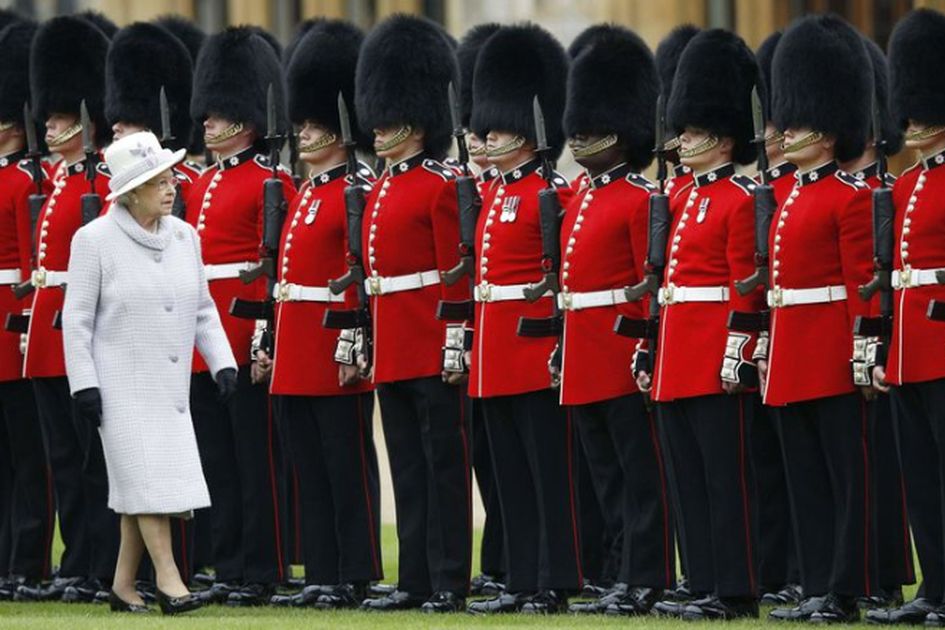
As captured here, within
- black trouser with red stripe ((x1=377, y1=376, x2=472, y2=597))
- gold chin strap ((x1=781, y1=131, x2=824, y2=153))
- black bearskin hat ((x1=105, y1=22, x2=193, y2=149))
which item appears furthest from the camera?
black bearskin hat ((x1=105, y1=22, x2=193, y2=149))

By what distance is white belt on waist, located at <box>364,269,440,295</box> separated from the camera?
1098 centimetres

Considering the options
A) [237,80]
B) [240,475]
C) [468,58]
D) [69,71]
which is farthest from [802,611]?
[69,71]

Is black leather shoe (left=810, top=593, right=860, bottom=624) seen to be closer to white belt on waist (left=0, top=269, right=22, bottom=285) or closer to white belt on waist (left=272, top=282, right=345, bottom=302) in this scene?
white belt on waist (left=272, top=282, right=345, bottom=302)

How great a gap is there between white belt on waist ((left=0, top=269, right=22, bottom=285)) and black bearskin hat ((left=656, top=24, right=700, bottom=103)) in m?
2.67

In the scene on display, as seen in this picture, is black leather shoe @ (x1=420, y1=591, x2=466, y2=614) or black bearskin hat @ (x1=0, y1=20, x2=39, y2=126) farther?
black bearskin hat @ (x1=0, y1=20, x2=39, y2=126)

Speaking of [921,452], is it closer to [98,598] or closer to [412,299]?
[412,299]

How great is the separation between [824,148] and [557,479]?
Result: 151 centimetres

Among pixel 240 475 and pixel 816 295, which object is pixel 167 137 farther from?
pixel 816 295

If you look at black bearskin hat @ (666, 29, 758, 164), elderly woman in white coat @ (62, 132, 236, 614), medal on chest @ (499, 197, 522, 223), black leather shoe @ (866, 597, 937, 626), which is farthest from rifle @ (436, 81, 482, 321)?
black leather shoe @ (866, 597, 937, 626)

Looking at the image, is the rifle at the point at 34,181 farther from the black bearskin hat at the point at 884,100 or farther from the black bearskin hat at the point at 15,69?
the black bearskin hat at the point at 884,100

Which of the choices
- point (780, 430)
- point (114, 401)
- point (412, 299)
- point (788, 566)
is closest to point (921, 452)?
point (780, 430)

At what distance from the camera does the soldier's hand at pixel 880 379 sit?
9.88 meters

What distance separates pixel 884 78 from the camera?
11.8 meters

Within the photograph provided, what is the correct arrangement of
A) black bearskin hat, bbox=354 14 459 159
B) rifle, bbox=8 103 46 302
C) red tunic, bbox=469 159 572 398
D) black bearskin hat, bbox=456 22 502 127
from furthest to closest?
black bearskin hat, bbox=456 22 502 127 → rifle, bbox=8 103 46 302 → black bearskin hat, bbox=354 14 459 159 → red tunic, bbox=469 159 572 398
